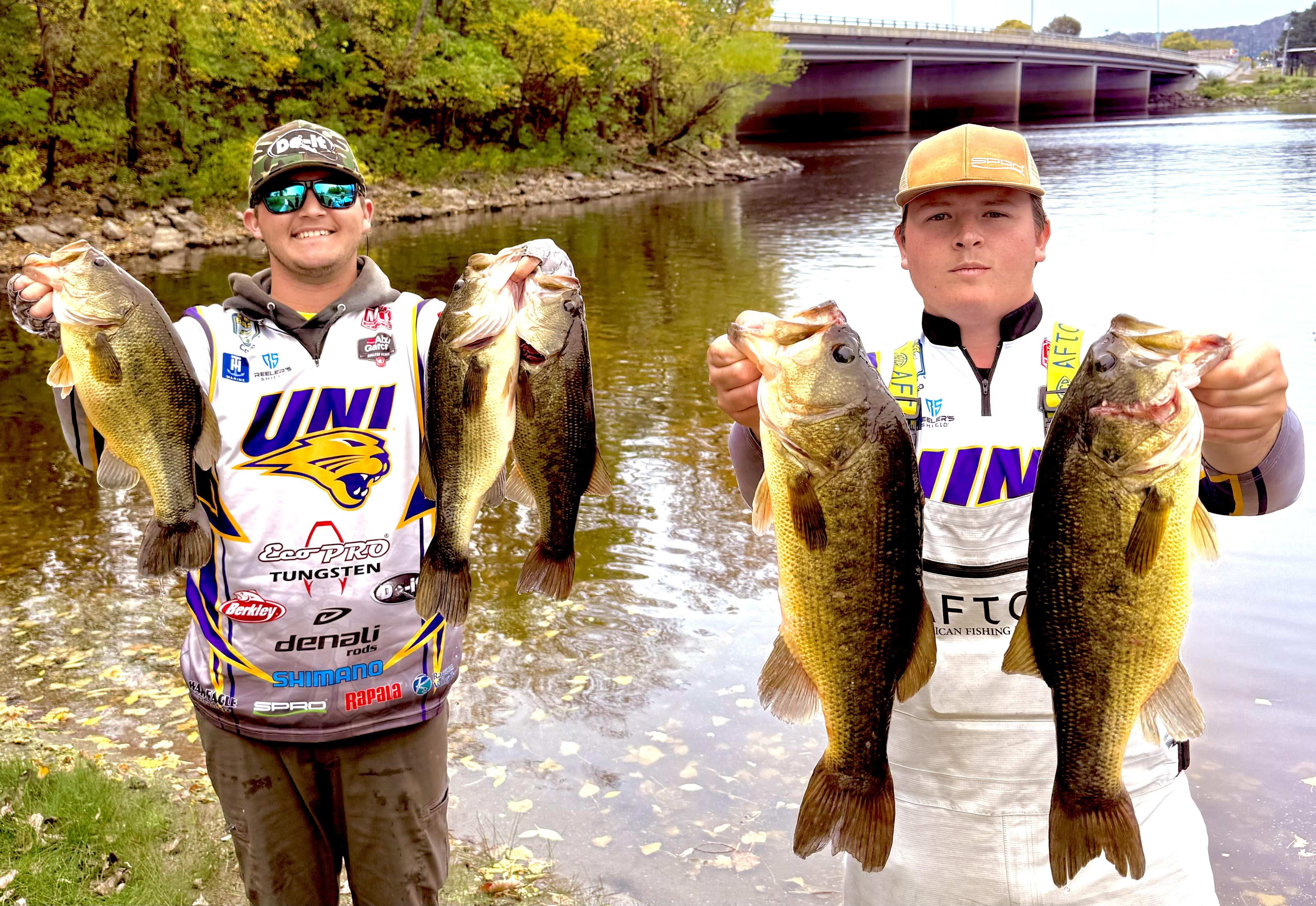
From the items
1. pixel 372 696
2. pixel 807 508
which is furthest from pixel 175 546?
pixel 807 508

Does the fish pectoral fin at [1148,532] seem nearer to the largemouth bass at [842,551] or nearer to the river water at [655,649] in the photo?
the largemouth bass at [842,551]

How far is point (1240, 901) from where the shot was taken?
5082mm

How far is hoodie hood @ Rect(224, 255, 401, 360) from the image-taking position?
12.5ft

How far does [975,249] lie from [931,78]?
326ft

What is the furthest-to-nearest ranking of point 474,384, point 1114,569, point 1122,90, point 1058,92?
1. point 1122,90
2. point 1058,92
3. point 474,384
4. point 1114,569

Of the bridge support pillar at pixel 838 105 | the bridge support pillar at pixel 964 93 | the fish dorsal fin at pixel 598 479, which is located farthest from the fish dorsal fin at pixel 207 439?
the bridge support pillar at pixel 964 93

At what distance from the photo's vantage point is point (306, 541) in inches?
145

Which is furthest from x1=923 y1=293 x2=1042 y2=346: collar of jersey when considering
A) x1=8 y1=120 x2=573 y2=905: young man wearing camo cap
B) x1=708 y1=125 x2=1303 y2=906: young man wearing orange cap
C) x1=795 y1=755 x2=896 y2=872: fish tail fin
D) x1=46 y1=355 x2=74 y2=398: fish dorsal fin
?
x1=46 y1=355 x2=74 y2=398: fish dorsal fin

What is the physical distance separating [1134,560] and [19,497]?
11.7 meters

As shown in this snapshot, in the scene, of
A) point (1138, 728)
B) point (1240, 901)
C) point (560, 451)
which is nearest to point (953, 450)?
point (1138, 728)

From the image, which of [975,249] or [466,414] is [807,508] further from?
[466,414]

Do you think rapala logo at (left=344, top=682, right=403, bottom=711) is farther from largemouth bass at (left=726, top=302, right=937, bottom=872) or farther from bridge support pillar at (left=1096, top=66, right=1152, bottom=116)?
bridge support pillar at (left=1096, top=66, right=1152, bottom=116)

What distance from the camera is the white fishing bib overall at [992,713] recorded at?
299 centimetres

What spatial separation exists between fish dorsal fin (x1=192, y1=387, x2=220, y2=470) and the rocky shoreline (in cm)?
2106
